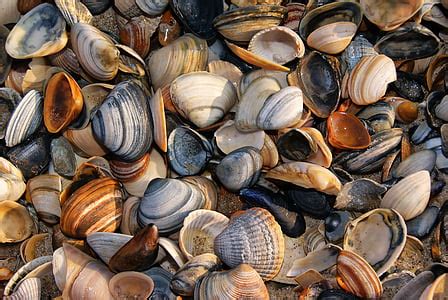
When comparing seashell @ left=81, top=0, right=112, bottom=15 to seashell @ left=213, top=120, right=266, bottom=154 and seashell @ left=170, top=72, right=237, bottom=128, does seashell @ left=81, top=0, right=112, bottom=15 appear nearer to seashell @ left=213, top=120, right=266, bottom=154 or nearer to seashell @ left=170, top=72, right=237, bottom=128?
seashell @ left=170, top=72, right=237, bottom=128

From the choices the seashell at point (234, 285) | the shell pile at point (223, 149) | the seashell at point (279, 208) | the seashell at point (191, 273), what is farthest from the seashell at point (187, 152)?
the seashell at point (234, 285)

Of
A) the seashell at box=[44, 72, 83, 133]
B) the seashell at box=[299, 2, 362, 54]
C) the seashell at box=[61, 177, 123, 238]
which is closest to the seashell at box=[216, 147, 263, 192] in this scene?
the seashell at box=[61, 177, 123, 238]

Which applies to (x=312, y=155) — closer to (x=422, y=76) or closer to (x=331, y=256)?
(x=331, y=256)

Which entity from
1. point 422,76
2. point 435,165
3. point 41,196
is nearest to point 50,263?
point 41,196

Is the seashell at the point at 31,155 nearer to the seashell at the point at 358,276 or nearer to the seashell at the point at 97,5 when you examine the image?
the seashell at the point at 97,5

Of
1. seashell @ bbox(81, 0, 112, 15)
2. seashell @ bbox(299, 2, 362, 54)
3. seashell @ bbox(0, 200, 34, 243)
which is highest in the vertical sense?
seashell @ bbox(81, 0, 112, 15)

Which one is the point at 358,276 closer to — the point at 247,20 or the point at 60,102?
the point at 247,20
